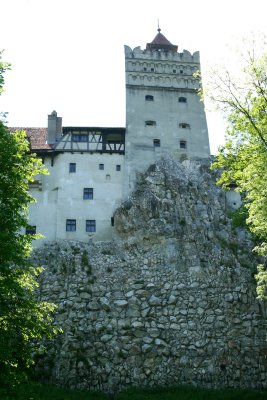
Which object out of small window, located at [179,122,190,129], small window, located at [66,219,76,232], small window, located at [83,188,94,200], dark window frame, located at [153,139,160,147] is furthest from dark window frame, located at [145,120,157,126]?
small window, located at [66,219,76,232]

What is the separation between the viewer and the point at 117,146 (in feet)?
123

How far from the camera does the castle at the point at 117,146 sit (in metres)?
34.5

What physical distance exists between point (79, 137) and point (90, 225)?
25.2 ft

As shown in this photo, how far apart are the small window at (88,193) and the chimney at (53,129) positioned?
5705 mm

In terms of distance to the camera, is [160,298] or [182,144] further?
[182,144]

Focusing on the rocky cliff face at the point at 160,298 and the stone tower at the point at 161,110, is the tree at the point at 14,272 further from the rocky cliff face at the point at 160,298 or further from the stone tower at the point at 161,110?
the stone tower at the point at 161,110

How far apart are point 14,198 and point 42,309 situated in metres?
3.81

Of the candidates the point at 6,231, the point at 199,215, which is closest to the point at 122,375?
the point at 199,215

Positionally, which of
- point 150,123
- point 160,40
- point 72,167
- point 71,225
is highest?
point 160,40

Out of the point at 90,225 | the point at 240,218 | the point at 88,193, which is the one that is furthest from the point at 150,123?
the point at 240,218

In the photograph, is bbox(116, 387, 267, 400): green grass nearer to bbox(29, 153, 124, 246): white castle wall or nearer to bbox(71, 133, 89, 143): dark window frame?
bbox(29, 153, 124, 246): white castle wall

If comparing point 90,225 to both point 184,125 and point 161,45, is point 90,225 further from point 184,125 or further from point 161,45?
point 161,45

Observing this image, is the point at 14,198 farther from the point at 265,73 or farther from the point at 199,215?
the point at 199,215

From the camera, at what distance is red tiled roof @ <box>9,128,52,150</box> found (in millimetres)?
37375
